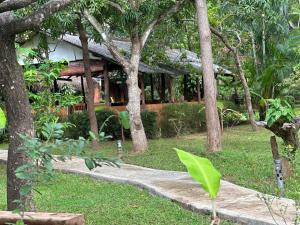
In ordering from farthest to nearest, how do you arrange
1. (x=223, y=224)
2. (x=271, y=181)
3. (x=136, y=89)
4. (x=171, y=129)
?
(x=171, y=129) → (x=136, y=89) → (x=271, y=181) → (x=223, y=224)

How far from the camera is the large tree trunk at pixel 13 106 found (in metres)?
5.40

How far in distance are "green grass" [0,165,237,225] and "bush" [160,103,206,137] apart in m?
10.3

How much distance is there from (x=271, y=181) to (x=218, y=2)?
10216mm

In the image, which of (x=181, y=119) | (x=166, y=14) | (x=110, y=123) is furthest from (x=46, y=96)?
(x=181, y=119)

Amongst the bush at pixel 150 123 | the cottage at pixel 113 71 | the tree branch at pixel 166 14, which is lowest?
the bush at pixel 150 123

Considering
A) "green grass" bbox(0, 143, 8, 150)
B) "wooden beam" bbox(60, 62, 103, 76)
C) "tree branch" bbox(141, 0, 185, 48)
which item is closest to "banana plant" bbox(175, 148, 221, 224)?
"tree branch" bbox(141, 0, 185, 48)

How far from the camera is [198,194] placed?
302 inches

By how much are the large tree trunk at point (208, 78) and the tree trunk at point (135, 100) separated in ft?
7.69

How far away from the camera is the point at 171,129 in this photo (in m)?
20.3

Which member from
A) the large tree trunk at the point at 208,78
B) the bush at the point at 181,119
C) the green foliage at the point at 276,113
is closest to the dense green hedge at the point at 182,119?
the bush at the point at 181,119

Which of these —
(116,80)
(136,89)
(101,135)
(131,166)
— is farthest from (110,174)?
(116,80)

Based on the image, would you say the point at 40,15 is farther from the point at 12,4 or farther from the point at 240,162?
the point at 240,162

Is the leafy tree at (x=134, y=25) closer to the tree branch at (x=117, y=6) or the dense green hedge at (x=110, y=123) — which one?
the tree branch at (x=117, y=6)

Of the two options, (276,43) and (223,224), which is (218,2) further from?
(223,224)
